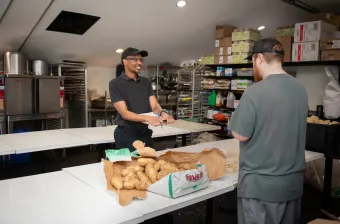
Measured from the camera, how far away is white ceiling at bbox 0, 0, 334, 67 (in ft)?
12.7

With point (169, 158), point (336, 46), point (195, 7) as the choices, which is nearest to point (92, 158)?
point (195, 7)

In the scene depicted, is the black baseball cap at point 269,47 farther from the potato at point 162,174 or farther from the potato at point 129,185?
the potato at point 129,185

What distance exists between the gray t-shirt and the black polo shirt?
1133 millimetres

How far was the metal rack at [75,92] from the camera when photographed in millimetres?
5441

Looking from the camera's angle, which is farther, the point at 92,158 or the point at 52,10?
the point at 92,158

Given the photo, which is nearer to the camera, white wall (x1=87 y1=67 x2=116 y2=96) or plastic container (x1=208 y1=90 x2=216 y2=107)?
plastic container (x1=208 y1=90 x2=216 y2=107)

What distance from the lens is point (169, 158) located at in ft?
6.62

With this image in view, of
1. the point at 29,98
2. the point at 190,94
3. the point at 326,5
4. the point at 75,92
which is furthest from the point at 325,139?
the point at 75,92

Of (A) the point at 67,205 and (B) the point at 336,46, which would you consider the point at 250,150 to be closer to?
(A) the point at 67,205

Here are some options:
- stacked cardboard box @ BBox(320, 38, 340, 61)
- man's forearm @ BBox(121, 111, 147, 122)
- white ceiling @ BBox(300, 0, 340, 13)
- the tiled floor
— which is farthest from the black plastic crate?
white ceiling @ BBox(300, 0, 340, 13)

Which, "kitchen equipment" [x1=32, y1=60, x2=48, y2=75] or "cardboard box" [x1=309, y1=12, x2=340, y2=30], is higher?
"cardboard box" [x1=309, y1=12, x2=340, y2=30]

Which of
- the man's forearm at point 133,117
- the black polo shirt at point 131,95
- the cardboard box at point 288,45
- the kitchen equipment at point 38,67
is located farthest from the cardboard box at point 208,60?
the man's forearm at point 133,117

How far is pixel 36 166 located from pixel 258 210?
3944 millimetres

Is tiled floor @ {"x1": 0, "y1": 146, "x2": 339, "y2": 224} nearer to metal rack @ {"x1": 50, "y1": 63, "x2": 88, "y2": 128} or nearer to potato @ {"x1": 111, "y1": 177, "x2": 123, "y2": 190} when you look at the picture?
metal rack @ {"x1": 50, "y1": 63, "x2": 88, "y2": 128}
